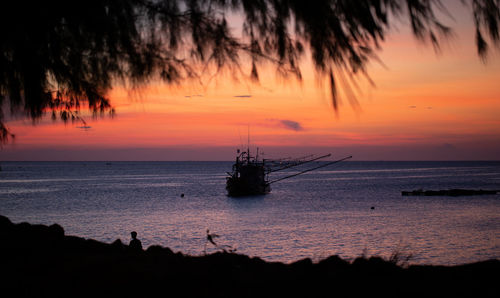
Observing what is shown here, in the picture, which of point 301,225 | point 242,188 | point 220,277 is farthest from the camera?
point 242,188

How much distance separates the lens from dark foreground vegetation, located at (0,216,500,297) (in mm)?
5137

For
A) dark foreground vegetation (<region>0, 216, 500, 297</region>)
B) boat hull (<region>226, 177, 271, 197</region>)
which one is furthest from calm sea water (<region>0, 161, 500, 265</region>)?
dark foreground vegetation (<region>0, 216, 500, 297</region>)

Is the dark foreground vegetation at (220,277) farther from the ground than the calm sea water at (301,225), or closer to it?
farther from the ground

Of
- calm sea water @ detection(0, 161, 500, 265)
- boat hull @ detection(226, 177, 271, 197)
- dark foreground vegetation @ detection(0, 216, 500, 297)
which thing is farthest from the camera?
boat hull @ detection(226, 177, 271, 197)

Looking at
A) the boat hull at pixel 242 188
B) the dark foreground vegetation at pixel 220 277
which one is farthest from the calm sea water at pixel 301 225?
the dark foreground vegetation at pixel 220 277

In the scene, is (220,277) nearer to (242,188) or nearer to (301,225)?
(301,225)

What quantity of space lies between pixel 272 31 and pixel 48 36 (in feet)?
8.12

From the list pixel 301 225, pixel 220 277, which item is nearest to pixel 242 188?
pixel 301 225

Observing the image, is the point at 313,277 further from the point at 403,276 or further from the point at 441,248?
the point at 441,248

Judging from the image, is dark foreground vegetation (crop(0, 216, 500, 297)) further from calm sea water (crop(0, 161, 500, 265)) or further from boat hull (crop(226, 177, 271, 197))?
boat hull (crop(226, 177, 271, 197))

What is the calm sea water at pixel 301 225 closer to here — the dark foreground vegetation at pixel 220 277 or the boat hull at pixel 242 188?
the boat hull at pixel 242 188

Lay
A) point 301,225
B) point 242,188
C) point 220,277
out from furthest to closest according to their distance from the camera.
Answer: point 242,188 < point 301,225 < point 220,277

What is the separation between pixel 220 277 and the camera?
5.59 meters

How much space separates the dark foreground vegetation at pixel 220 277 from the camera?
16.9ft
